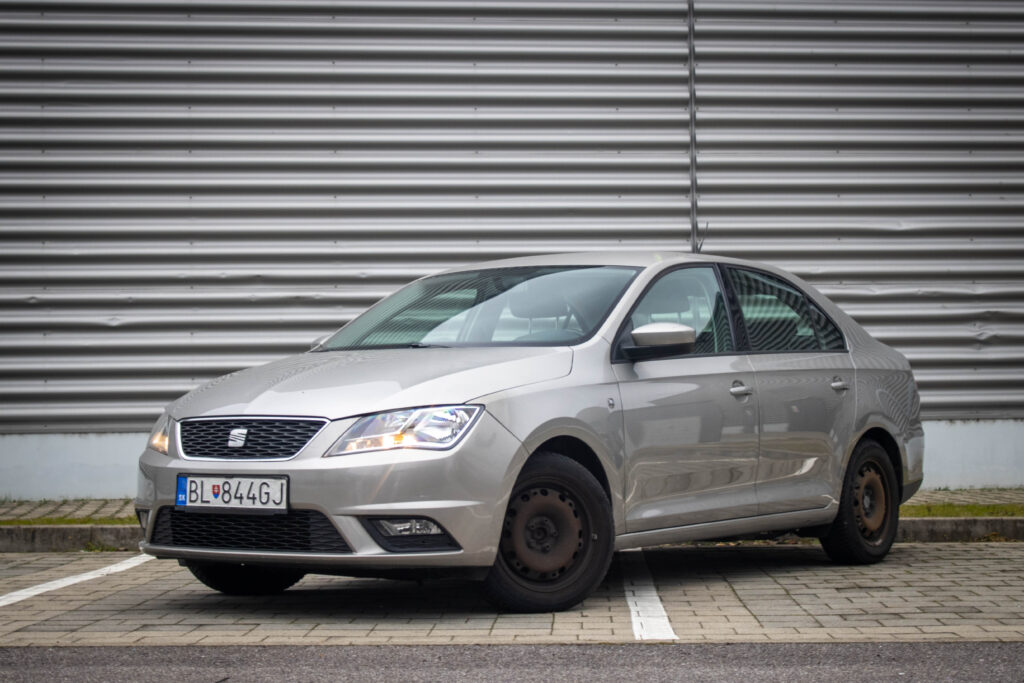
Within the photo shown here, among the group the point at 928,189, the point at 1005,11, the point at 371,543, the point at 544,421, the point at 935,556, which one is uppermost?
the point at 1005,11

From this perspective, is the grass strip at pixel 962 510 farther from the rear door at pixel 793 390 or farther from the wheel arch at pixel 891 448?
the rear door at pixel 793 390

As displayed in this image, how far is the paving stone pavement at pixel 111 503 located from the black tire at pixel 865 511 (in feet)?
8.00

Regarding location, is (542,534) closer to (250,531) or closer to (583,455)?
(583,455)

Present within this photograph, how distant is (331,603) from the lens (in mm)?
6320

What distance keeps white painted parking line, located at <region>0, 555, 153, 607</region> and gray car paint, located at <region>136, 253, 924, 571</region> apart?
97 cm

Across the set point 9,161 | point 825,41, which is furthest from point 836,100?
point 9,161

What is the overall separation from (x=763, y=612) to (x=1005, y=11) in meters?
7.64

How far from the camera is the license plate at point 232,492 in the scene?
217 inches

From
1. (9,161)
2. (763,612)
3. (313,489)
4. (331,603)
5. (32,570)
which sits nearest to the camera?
(313,489)

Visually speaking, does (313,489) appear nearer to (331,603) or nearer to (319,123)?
(331,603)

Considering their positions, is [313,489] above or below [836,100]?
below

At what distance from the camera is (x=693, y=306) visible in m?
6.94

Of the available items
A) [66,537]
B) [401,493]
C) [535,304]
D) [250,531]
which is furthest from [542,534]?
[66,537]

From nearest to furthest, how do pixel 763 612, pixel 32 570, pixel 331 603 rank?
pixel 763 612 < pixel 331 603 < pixel 32 570
